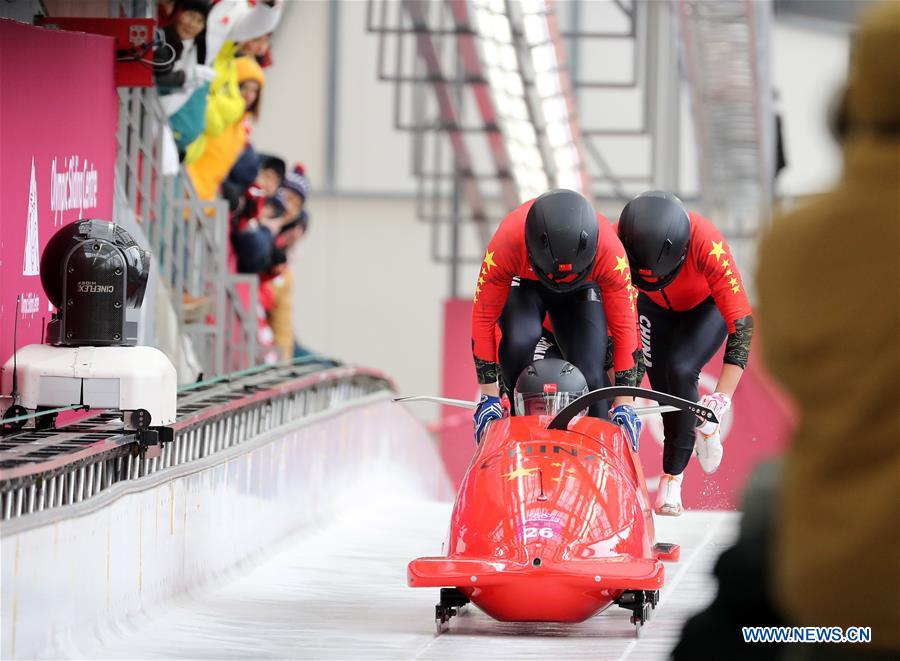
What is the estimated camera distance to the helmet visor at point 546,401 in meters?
4.74

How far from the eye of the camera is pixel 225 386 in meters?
6.70

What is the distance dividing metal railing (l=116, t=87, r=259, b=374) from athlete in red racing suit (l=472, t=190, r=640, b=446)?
7.95ft

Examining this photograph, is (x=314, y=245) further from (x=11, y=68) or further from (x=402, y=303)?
(x=11, y=68)

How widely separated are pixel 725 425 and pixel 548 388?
393 cm

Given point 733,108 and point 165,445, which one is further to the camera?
point 733,108

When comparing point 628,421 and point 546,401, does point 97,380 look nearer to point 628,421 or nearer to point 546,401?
point 546,401

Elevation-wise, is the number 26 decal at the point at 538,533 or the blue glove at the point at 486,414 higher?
the blue glove at the point at 486,414

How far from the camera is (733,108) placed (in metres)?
13.4

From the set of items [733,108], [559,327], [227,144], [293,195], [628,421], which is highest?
[733,108]

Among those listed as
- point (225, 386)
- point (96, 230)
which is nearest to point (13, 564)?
point (96, 230)

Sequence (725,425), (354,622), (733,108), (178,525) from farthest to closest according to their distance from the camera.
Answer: (733,108), (725,425), (178,525), (354,622)

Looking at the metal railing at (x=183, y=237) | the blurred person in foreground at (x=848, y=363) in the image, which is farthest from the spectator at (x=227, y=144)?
the blurred person in foreground at (x=848, y=363)

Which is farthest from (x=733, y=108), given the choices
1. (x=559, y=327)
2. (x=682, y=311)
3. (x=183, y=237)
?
(x=559, y=327)

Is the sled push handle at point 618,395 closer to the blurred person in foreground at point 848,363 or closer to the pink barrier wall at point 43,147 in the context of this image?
the pink barrier wall at point 43,147
